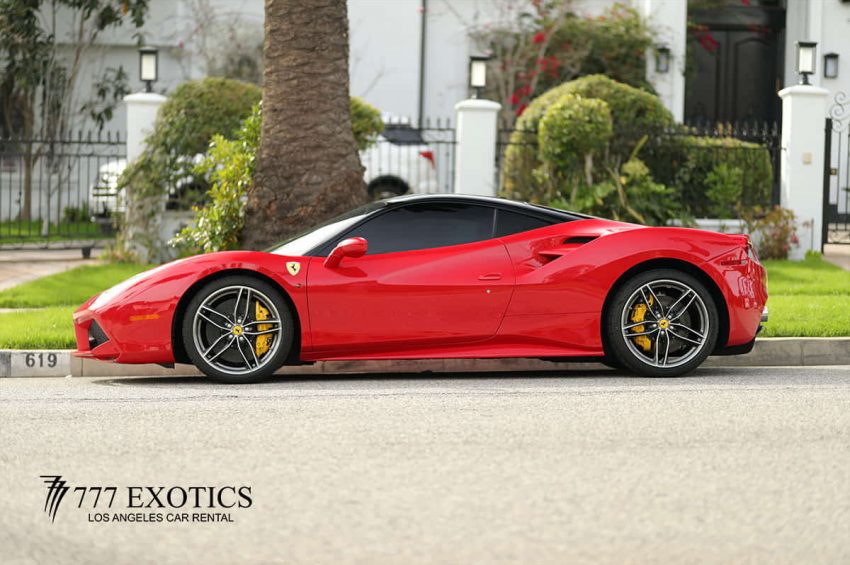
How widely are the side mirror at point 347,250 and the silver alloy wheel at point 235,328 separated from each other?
44cm

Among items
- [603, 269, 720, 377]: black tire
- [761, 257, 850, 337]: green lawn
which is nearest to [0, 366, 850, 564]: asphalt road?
[603, 269, 720, 377]: black tire

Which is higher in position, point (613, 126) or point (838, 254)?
point (613, 126)

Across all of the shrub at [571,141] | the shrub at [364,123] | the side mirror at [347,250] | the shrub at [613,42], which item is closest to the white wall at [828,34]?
the shrub at [613,42]

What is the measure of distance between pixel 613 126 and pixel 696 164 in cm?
128

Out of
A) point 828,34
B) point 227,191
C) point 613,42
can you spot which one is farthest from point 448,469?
point 828,34

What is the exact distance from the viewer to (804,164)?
16.5 meters

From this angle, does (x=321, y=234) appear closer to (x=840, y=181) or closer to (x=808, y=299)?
(x=808, y=299)

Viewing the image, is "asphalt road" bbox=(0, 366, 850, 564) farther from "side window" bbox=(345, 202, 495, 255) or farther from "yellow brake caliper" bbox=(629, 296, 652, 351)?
"side window" bbox=(345, 202, 495, 255)

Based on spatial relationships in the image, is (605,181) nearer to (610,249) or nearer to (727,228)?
(727,228)

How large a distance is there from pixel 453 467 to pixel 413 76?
20.1 metres

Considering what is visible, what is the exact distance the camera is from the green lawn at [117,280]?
9.70m

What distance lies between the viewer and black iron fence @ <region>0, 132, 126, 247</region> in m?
18.1

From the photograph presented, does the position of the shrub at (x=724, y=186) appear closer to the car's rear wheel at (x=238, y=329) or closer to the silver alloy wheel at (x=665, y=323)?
the silver alloy wheel at (x=665, y=323)

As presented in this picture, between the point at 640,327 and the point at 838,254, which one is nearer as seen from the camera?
the point at 640,327
